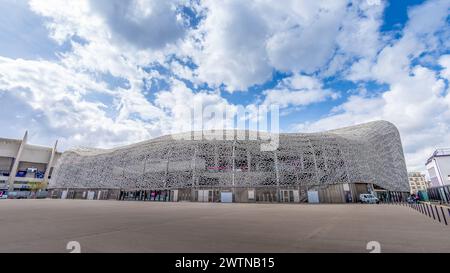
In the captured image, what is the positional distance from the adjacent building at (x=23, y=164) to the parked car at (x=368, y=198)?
10415cm

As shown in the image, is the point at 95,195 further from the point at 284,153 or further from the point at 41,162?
the point at 41,162

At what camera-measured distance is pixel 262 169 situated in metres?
39.8

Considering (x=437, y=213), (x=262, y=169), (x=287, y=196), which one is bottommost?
(x=437, y=213)

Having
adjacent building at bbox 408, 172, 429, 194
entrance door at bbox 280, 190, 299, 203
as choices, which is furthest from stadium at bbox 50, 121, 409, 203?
adjacent building at bbox 408, 172, 429, 194

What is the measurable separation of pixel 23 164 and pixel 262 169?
98.3m

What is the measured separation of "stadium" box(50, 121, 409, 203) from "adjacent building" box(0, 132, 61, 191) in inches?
2112

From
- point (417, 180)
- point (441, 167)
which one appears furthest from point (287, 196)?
point (417, 180)

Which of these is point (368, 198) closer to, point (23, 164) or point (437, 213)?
point (437, 213)

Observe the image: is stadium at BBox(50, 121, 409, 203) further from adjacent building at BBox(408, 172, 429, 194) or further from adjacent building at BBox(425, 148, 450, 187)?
adjacent building at BBox(408, 172, 429, 194)

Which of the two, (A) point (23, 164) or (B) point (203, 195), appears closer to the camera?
(B) point (203, 195)

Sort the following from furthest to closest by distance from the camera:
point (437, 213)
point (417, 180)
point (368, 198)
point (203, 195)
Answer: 1. point (417, 180)
2. point (203, 195)
3. point (368, 198)
4. point (437, 213)

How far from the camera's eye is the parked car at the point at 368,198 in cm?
3263
